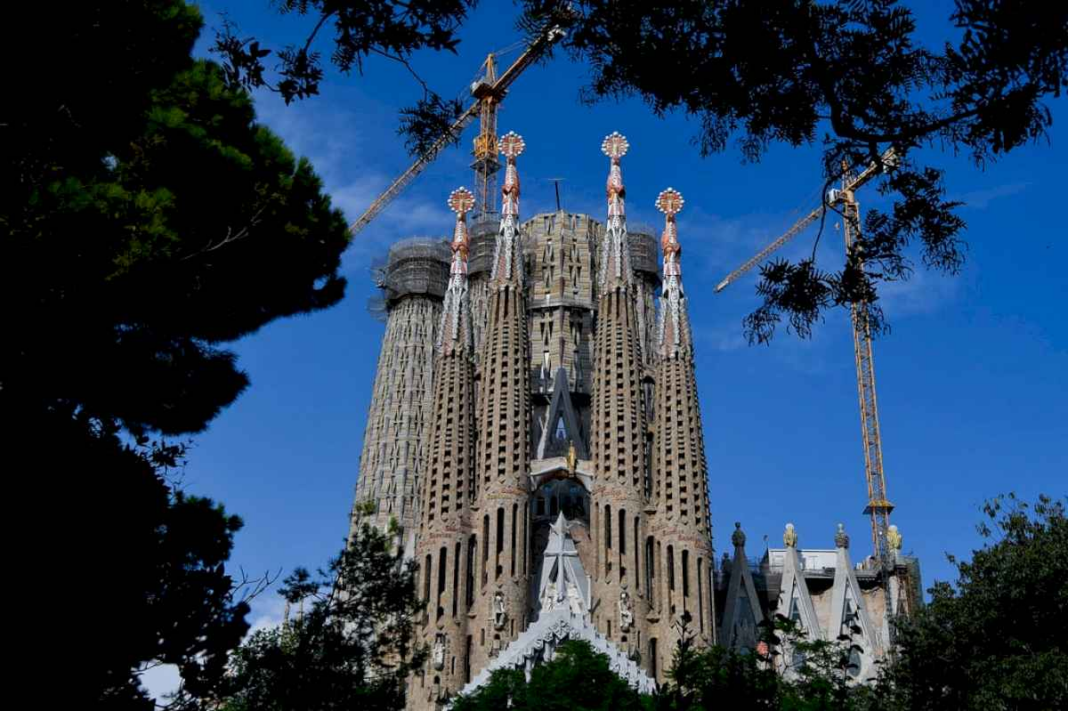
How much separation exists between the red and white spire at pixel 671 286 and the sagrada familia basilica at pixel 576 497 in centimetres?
6

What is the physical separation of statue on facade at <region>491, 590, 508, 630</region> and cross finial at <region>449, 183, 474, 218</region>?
14.9 m

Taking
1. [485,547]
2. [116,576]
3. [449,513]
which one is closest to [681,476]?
[485,547]

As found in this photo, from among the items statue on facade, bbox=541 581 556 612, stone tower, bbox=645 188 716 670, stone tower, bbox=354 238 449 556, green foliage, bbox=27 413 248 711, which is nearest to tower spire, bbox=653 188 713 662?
stone tower, bbox=645 188 716 670

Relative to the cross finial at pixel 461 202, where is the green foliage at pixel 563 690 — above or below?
below

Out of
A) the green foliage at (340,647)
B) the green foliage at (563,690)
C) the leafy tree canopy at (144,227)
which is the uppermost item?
the leafy tree canopy at (144,227)

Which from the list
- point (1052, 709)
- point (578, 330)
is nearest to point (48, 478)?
point (1052, 709)

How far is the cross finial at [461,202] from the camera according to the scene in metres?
42.9

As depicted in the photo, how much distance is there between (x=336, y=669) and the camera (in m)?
11.4

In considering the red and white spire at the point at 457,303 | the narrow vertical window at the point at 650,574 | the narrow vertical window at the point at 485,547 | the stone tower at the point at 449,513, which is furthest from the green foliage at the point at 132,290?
the red and white spire at the point at 457,303

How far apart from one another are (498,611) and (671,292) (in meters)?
12.2

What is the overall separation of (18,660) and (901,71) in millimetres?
7172

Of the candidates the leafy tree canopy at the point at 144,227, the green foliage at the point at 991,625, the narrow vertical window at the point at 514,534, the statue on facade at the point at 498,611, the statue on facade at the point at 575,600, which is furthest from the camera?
the narrow vertical window at the point at 514,534

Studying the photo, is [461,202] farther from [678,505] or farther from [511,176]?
[678,505]

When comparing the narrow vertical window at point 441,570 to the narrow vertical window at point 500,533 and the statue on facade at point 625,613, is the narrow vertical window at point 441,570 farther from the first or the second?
the statue on facade at point 625,613
